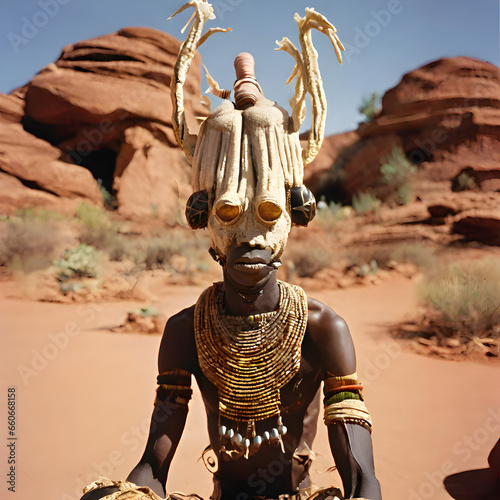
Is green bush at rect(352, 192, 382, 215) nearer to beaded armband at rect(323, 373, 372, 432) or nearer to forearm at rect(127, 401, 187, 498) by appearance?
beaded armband at rect(323, 373, 372, 432)

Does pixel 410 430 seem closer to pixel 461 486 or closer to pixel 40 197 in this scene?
pixel 461 486

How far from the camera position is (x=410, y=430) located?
486 centimetres

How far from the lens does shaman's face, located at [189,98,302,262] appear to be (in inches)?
74.9

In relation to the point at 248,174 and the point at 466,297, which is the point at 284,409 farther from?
the point at 466,297

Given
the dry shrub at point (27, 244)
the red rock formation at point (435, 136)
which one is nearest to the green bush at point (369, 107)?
the red rock formation at point (435, 136)

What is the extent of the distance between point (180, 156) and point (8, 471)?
1322 centimetres

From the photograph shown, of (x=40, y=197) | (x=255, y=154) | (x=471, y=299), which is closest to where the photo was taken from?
(x=255, y=154)

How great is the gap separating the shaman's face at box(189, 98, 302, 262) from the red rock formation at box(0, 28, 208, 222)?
13602mm

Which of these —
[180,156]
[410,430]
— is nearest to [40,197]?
[180,156]

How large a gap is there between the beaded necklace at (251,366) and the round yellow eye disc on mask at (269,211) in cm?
39
